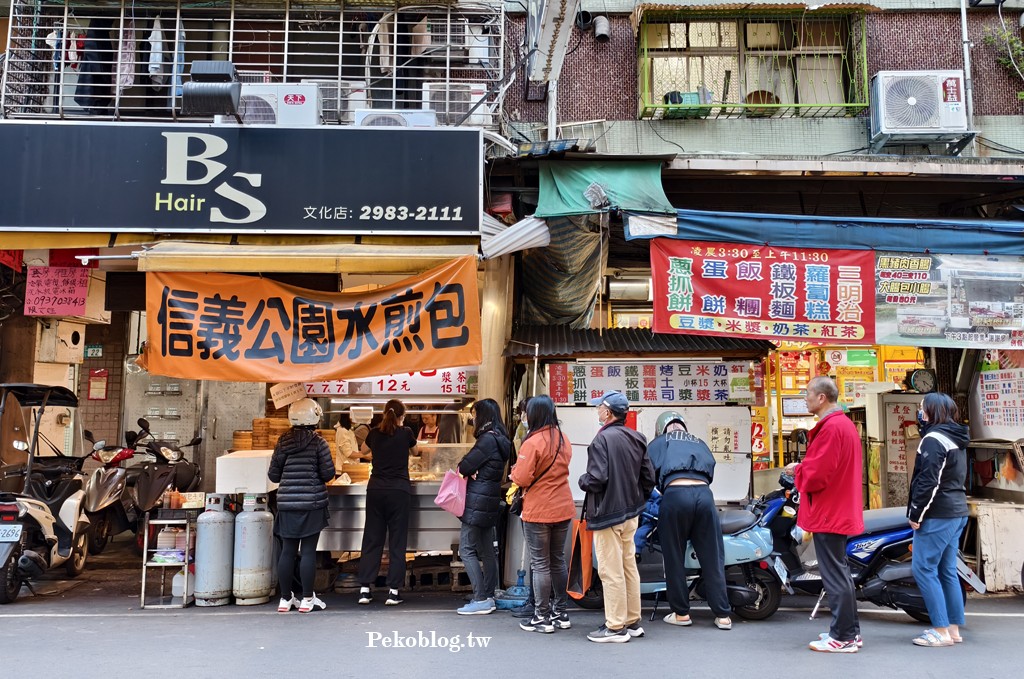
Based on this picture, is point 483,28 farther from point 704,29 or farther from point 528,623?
point 528,623

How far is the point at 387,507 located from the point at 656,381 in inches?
137

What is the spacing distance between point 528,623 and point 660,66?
685cm

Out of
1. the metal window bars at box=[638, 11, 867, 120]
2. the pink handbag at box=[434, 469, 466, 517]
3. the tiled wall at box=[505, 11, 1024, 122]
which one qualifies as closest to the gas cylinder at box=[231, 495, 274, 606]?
the pink handbag at box=[434, 469, 466, 517]

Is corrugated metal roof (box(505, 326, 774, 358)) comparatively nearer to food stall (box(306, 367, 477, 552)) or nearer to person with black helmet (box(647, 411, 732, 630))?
food stall (box(306, 367, 477, 552))

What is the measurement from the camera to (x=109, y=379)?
1303cm

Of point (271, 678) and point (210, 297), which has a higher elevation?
point (210, 297)

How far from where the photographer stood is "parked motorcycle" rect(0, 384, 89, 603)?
7680 millimetres

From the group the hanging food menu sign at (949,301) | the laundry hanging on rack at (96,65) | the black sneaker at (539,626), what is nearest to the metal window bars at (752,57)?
the hanging food menu sign at (949,301)

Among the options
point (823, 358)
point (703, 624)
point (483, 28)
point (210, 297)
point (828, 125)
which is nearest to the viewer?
point (703, 624)

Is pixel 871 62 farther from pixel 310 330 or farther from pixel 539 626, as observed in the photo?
pixel 539 626

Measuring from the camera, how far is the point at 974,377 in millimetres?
9508

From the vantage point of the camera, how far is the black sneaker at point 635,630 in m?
6.44

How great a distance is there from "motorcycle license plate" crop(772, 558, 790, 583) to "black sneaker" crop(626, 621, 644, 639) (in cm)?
156

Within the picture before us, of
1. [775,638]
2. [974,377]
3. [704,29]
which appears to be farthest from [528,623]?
[704,29]
